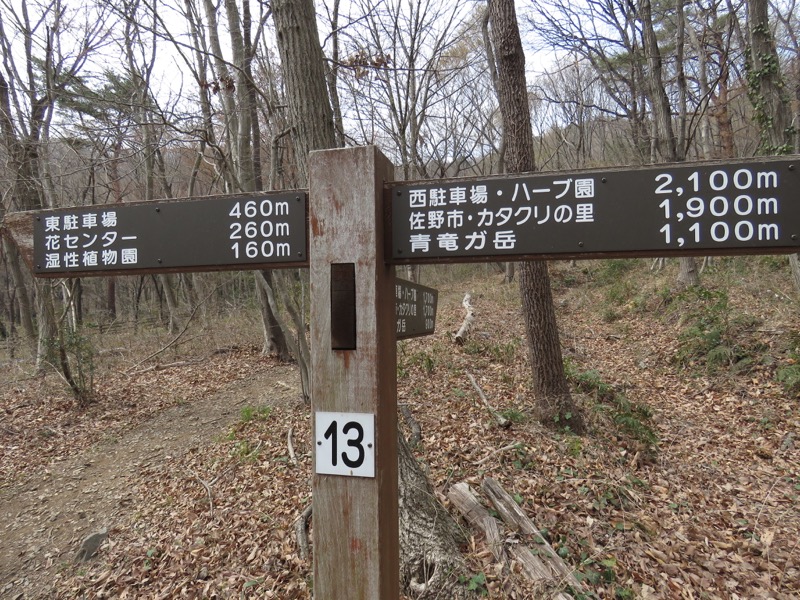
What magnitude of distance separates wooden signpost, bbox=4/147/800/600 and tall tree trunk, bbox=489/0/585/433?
3798 mm

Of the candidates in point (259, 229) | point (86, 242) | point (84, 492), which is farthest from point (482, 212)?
point (84, 492)

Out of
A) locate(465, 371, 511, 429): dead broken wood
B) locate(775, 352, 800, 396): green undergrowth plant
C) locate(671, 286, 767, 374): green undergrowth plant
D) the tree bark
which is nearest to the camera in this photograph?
the tree bark

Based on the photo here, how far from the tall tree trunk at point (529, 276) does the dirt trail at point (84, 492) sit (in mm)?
4120

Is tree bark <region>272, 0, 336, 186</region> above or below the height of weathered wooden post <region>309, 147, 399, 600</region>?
above

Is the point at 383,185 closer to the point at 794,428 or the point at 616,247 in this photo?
the point at 616,247

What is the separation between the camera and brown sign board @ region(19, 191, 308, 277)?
1878 millimetres


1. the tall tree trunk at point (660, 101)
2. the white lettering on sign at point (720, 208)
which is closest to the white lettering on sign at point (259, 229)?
the white lettering on sign at point (720, 208)

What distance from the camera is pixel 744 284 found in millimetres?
9930

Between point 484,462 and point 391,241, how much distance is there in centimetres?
331

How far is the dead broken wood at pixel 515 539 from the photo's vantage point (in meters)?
3.01

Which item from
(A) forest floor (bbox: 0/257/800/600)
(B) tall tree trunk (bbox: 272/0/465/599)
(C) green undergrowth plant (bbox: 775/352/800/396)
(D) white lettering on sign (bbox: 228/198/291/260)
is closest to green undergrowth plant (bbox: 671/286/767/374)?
(A) forest floor (bbox: 0/257/800/600)

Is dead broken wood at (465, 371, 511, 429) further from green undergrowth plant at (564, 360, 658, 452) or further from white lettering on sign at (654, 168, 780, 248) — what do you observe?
white lettering on sign at (654, 168, 780, 248)

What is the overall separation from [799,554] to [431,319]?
3.55 meters

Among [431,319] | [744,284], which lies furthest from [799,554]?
[744,284]
